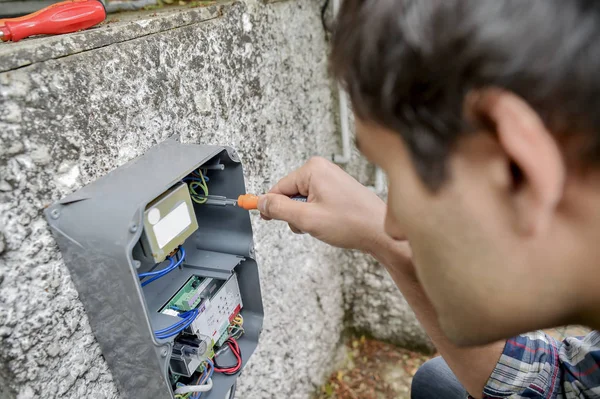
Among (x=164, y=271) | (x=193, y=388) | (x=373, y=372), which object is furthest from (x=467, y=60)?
(x=373, y=372)

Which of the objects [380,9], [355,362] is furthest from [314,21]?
[355,362]

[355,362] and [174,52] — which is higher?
[174,52]

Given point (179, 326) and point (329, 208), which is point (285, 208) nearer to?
point (329, 208)

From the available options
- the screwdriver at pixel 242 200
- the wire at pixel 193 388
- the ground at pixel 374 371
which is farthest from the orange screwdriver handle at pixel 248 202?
the ground at pixel 374 371

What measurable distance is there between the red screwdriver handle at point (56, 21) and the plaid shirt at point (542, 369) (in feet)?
3.19

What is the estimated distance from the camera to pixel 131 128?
77 cm

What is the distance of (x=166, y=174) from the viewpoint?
69 centimetres

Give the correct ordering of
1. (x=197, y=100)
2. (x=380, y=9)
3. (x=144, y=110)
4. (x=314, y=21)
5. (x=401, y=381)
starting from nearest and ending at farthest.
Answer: (x=380, y=9) < (x=144, y=110) < (x=197, y=100) < (x=314, y=21) < (x=401, y=381)

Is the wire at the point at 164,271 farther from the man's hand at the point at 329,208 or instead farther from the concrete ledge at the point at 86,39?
the concrete ledge at the point at 86,39

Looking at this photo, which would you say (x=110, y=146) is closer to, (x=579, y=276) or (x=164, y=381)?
(x=164, y=381)

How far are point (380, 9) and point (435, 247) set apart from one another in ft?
0.84

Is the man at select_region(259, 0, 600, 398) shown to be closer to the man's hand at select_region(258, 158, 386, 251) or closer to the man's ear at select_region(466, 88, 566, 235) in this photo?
the man's ear at select_region(466, 88, 566, 235)

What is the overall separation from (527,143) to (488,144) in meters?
0.04

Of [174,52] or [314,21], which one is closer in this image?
[174,52]
